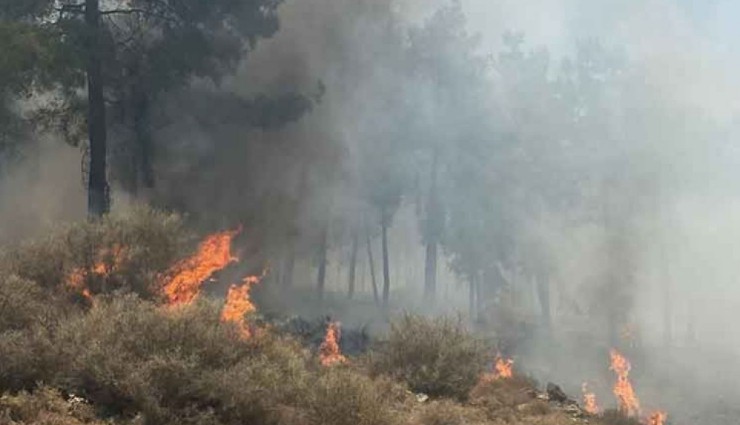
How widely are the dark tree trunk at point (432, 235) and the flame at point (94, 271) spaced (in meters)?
25.4

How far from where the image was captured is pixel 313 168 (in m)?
30.9

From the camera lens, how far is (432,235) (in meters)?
36.3

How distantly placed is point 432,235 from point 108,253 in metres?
26.5

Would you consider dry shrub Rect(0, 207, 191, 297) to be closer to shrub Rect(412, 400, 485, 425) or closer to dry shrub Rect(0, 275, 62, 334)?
dry shrub Rect(0, 275, 62, 334)

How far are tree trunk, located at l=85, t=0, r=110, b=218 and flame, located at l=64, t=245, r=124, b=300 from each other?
6.97 meters

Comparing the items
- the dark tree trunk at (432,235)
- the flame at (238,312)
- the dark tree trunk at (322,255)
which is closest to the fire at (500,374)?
the flame at (238,312)

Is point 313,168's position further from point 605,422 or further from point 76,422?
point 76,422

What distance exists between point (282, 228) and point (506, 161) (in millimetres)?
13023

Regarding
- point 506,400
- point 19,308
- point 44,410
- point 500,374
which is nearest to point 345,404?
point 44,410

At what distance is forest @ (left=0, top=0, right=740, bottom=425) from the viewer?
733cm

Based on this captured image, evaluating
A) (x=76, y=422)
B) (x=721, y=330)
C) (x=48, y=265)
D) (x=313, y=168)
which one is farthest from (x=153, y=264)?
(x=721, y=330)

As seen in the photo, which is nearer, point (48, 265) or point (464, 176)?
point (48, 265)

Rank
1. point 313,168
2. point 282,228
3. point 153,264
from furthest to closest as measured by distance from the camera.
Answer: point 313,168 → point 282,228 → point 153,264

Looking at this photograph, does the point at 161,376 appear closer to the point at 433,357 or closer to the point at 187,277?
the point at 187,277
